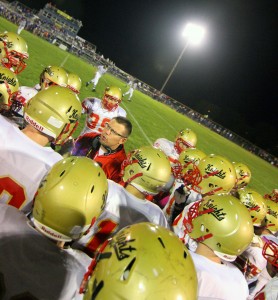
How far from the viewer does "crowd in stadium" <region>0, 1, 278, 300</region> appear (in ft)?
4.55

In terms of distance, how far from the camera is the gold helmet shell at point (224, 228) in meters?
2.71

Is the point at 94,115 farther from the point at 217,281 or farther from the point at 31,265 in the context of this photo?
the point at 31,265

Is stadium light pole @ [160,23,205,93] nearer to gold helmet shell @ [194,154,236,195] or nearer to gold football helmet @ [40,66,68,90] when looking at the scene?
gold football helmet @ [40,66,68,90]

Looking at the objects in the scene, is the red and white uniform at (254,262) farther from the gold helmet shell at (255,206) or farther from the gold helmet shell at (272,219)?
the gold helmet shell at (272,219)

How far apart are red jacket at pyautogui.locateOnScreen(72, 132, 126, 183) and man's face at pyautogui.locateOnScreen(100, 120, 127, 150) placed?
0.14 m

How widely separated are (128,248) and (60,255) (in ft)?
1.33

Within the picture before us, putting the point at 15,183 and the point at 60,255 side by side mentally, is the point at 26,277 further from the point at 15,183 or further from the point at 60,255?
the point at 15,183

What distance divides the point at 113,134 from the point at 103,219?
157 cm

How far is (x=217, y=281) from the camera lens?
2357 millimetres

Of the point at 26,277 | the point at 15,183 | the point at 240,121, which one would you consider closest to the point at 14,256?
the point at 26,277

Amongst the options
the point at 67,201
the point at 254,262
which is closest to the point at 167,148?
the point at 254,262

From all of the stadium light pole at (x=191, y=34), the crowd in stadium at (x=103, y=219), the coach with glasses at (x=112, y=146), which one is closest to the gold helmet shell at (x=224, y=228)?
the crowd in stadium at (x=103, y=219)

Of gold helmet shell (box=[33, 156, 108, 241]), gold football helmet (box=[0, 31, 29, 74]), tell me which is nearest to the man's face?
gold helmet shell (box=[33, 156, 108, 241])

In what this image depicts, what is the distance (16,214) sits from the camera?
163cm
